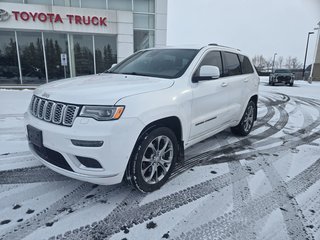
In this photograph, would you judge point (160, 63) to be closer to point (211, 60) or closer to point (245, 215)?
point (211, 60)

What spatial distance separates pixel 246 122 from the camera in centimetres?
484

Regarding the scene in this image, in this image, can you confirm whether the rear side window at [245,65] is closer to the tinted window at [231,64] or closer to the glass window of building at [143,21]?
the tinted window at [231,64]

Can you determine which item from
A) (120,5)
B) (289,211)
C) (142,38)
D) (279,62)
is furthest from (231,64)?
(279,62)

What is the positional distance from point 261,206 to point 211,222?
0.68m

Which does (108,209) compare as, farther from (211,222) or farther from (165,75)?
(165,75)

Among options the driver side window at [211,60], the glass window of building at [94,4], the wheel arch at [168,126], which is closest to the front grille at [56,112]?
the wheel arch at [168,126]

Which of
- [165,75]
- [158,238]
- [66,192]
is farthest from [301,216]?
[66,192]

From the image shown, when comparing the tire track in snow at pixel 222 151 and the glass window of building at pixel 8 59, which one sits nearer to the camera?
the tire track in snow at pixel 222 151

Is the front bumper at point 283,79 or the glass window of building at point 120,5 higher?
the glass window of building at point 120,5

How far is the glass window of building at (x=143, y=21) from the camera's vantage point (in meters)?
14.2

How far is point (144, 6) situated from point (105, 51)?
12.5ft

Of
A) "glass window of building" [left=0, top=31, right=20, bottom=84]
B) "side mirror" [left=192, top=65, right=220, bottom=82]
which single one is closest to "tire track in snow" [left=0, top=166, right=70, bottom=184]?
"side mirror" [left=192, top=65, right=220, bottom=82]

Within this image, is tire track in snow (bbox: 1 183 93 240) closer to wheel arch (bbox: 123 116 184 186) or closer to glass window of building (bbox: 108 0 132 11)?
wheel arch (bbox: 123 116 184 186)

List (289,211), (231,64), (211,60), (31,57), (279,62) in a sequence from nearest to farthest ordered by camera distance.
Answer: (289,211) < (211,60) < (231,64) < (31,57) < (279,62)
